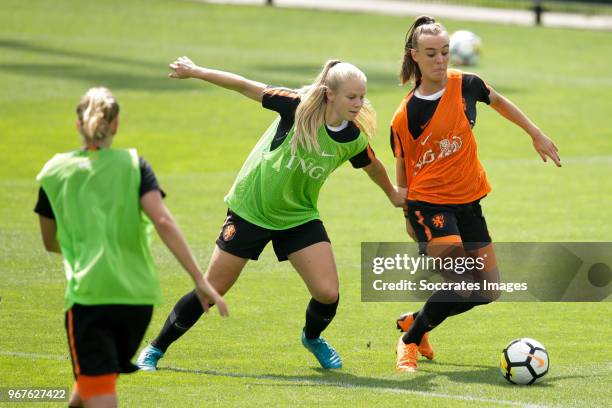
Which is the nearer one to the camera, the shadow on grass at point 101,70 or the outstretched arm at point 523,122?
the outstretched arm at point 523,122

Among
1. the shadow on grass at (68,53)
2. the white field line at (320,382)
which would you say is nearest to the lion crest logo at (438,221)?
the white field line at (320,382)

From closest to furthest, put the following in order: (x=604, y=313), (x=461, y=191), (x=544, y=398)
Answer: (x=544, y=398) < (x=461, y=191) < (x=604, y=313)

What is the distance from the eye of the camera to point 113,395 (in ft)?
20.1

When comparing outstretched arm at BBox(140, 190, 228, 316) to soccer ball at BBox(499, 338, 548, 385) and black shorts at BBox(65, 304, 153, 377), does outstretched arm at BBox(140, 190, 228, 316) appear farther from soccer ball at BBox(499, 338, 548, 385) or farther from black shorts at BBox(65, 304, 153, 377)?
soccer ball at BBox(499, 338, 548, 385)

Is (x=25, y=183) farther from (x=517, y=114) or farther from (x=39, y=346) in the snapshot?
(x=517, y=114)

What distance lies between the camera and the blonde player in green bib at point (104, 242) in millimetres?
6152

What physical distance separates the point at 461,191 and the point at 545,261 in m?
4.35

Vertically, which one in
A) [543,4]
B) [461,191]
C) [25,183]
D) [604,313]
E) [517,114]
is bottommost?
[25,183]

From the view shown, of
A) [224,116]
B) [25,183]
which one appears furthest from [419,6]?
[25,183]

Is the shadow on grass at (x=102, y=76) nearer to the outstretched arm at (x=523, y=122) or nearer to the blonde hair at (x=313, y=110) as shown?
the outstretched arm at (x=523, y=122)

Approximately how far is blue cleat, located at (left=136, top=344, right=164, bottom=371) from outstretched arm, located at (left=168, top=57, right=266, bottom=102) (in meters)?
1.85

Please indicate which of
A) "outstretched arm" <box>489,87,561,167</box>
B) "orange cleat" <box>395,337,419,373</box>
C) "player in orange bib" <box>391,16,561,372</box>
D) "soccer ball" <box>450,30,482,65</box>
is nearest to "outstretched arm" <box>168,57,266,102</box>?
"player in orange bib" <box>391,16,561,372</box>

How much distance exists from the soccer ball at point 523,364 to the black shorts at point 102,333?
2.96 metres

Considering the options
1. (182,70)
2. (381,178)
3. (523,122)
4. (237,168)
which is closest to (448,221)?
(381,178)
